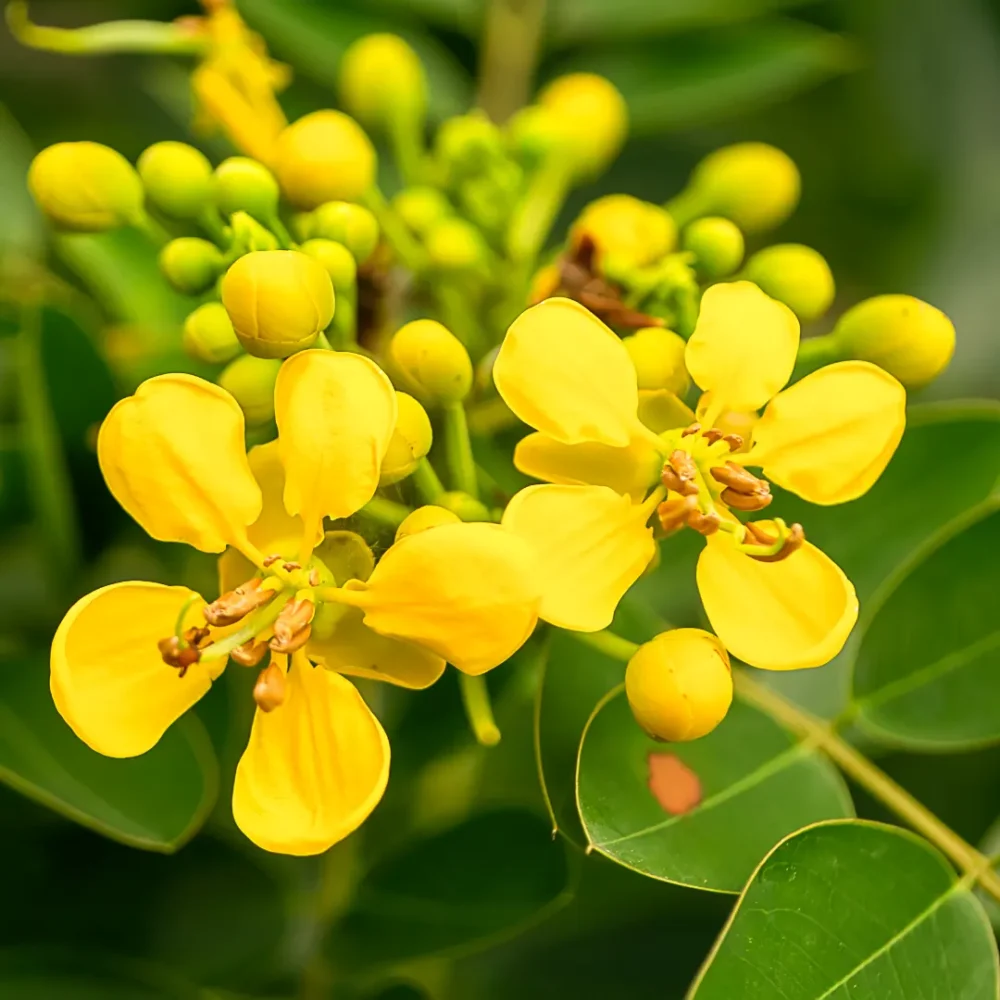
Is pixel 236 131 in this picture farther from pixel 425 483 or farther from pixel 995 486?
pixel 995 486

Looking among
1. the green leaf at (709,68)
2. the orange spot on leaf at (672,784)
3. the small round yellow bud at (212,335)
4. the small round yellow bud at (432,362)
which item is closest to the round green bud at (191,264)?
the small round yellow bud at (212,335)

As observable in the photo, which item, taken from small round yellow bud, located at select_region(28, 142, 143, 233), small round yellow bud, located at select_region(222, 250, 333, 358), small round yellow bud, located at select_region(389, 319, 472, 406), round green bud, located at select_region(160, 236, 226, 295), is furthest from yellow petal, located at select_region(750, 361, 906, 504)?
small round yellow bud, located at select_region(28, 142, 143, 233)

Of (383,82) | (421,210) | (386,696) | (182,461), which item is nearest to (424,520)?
(182,461)

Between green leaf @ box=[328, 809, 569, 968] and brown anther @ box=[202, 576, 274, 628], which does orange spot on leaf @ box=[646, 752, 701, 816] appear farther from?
brown anther @ box=[202, 576, 274, 628]

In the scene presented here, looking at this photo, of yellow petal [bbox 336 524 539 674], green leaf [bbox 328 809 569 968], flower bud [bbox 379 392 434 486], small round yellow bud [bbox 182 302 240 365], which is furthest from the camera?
green leaf [bbox 328 809 569 968]

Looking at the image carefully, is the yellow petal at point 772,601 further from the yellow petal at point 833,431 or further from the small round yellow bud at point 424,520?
the small round yellow bud at point 424,520

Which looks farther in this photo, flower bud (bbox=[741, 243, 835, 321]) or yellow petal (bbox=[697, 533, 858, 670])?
flower bud (bbox=[741, 243, 835, 321])

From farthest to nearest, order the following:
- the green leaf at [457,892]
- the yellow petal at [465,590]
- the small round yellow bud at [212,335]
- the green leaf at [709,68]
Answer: the green leaf at [709,68], the green leaf at [457,892], the small round yellow bud at [212,335], the yellow petal at [465,590]
